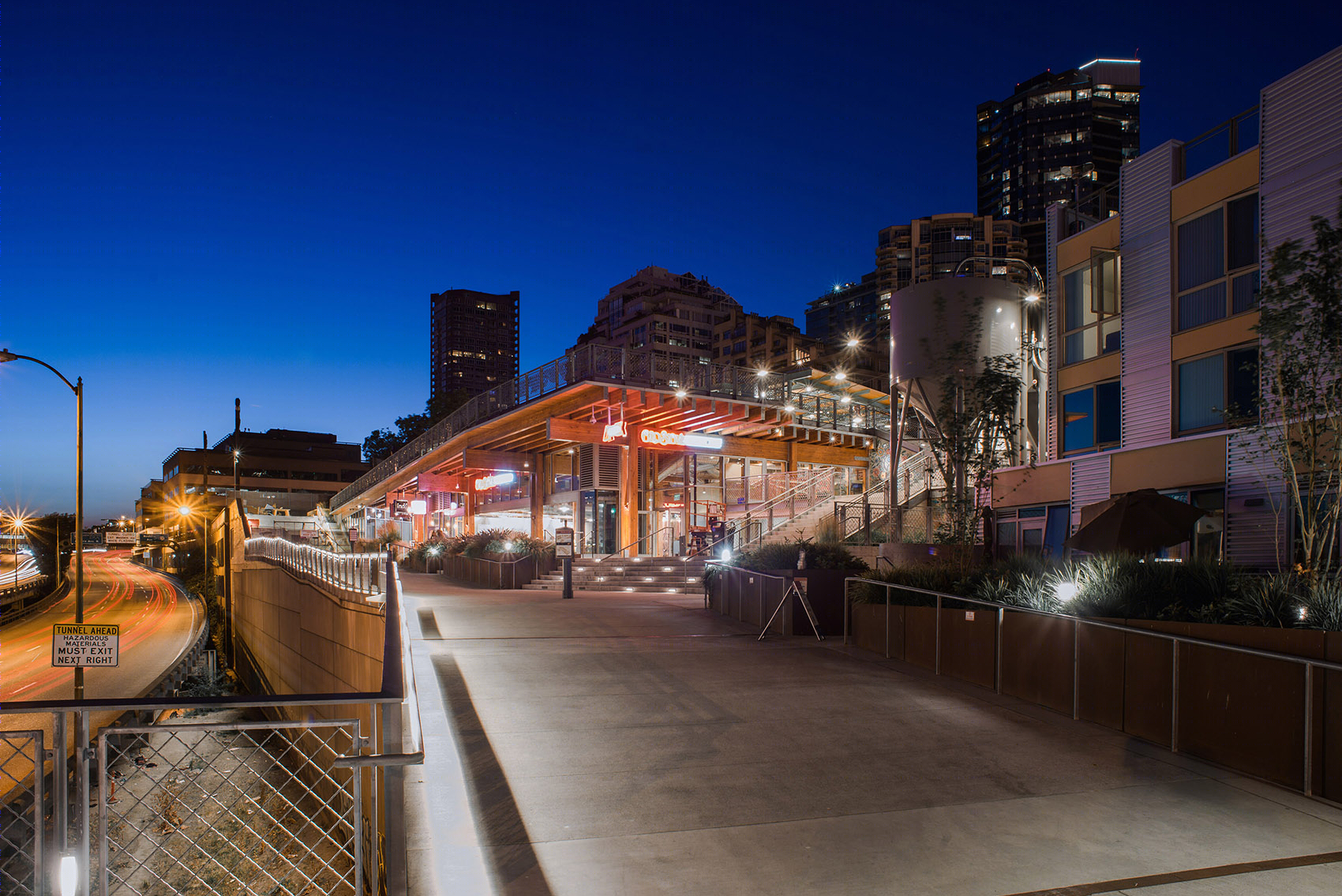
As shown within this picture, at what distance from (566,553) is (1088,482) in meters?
14.7

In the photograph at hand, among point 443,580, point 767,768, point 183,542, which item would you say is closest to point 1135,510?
point 767,768

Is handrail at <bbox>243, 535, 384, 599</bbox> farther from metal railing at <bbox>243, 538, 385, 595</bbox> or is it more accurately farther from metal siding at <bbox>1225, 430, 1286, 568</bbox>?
metal siding at <bbox>1225, 430, 1286, 568</bbox>

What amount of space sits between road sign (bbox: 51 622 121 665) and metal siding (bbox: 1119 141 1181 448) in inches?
815

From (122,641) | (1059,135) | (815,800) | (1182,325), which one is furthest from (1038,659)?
(1059,135)

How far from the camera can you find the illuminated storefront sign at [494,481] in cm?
4066

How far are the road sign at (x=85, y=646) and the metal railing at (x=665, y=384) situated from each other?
1570 cm

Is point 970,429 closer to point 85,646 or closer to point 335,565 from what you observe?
point 335,565

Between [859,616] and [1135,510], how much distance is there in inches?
177

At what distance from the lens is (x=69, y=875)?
4000mm

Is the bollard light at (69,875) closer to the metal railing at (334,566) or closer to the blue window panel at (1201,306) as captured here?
the metal railing at (334,566)

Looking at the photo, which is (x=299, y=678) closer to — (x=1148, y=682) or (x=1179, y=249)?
(x=1148, y=682)

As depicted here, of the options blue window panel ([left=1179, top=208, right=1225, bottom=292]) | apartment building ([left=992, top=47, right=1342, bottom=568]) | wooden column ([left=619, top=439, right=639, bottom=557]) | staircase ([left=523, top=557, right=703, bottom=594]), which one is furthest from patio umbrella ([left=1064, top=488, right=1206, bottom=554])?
wooden column ([left=619, top=439, right=639, bottom=557])

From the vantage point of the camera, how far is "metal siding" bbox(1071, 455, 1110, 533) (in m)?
20.2

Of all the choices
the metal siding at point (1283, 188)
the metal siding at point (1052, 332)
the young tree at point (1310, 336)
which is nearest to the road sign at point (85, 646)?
the young tree at point (1310, 336)
